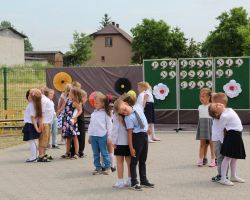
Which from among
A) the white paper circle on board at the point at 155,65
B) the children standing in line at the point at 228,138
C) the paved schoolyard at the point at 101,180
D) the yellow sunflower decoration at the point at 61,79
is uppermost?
the white paper circle on board at the point at 155,65

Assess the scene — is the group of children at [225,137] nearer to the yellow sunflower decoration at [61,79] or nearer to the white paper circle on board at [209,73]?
the white paper circle on board at [209,73]

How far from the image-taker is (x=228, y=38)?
6719 centimetres

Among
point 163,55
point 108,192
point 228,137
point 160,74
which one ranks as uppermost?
point 163,55

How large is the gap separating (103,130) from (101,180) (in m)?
0.91

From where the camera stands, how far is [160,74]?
56.1 feet

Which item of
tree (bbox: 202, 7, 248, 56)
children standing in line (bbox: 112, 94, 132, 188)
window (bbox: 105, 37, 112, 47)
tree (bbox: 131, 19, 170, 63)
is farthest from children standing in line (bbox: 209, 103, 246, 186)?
window (bbox: 105, 37, 112, 47)

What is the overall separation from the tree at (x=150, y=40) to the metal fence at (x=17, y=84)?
56818 millimetres

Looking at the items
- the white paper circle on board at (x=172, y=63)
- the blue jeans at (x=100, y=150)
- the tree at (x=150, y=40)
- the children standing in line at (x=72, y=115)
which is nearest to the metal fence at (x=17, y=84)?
the white paper circle on board at (x=172, y=63)

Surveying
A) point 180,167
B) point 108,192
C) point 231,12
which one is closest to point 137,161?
point 108,192

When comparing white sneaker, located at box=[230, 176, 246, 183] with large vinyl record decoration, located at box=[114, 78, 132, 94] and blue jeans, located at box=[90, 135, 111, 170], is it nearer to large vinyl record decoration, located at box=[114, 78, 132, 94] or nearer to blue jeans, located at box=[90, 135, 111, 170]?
blue jeans, located at box=[90, 135, 111, 170]

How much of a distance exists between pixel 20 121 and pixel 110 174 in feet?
28.0

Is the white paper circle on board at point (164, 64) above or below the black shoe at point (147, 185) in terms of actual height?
above

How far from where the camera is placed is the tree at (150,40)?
249 feet

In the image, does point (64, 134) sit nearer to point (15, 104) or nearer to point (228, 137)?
point (228, 137)
